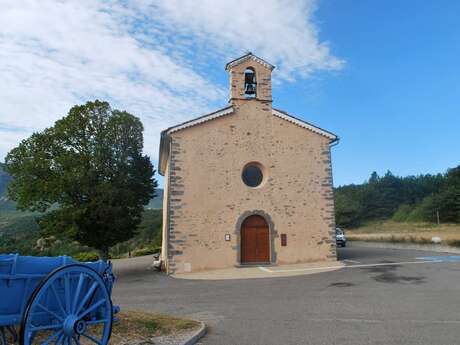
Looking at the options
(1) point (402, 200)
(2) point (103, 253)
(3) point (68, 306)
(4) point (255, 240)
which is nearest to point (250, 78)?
(4) point (255, 240)

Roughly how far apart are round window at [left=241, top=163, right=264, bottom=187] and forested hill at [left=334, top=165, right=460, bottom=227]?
125 feet

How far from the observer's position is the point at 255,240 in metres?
16.9

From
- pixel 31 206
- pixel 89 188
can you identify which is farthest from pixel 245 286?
pixel 31 206

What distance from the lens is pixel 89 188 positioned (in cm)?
1884

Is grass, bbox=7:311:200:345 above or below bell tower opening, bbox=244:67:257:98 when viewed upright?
below

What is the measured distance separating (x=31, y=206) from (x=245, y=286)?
11.9m

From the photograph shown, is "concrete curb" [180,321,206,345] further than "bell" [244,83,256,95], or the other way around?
"bell" [244,83,256,95]

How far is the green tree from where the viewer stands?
18.4 meters

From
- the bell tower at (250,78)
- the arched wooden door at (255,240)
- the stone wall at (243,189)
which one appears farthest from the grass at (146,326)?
the bell tower at (250,78)

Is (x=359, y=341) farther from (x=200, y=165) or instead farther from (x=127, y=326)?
(x=200, y=165)

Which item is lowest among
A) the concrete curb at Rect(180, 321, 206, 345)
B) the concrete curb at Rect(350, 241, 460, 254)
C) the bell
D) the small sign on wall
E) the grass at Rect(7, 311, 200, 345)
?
the concrete curb at Rect(180, 321, 206, 345)

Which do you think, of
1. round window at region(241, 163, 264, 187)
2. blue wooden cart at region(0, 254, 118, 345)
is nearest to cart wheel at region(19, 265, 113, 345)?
blue wooden cart at region(0, 254, 118, 345)

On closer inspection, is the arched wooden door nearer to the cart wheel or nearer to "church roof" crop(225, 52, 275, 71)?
"church roof" crop(225, 52, 275, 71)

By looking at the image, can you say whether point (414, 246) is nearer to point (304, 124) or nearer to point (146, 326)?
point (304, 124)
